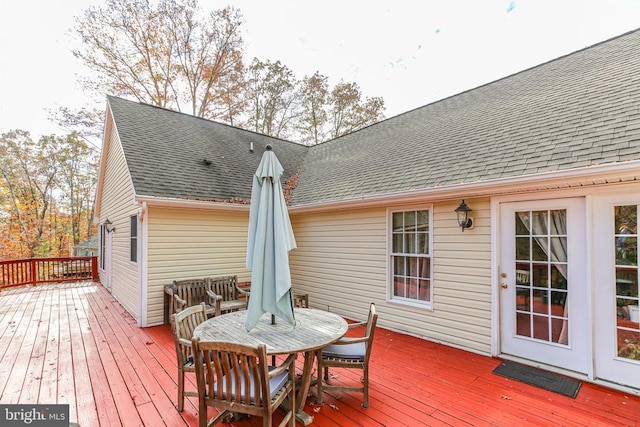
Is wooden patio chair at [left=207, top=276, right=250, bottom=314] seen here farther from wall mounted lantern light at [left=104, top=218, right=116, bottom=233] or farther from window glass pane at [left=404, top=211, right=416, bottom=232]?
wall mounted lantern light at [left=104, top=218, right=116, bottom=233]

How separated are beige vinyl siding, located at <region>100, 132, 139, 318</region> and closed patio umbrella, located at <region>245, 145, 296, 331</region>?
13.9 ft

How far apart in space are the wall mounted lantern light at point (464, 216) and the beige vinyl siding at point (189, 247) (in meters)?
4.76

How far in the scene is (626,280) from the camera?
10.4 feet

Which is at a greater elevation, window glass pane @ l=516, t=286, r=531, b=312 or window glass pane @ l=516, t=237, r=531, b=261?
window glass pane @ l=516, t=237, r=531, b=261

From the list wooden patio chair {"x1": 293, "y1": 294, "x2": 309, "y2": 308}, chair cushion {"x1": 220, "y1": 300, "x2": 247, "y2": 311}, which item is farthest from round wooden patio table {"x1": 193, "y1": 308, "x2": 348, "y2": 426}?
chair cushion {"x1": 220, "y1": 300, "x2": 247, "y2": 311}

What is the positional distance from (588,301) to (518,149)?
2145mm

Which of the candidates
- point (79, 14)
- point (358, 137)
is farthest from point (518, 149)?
point (79, 14)

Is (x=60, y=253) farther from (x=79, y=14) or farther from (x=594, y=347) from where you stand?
(x=594, y=347)

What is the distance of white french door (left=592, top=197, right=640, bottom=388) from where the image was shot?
312cm

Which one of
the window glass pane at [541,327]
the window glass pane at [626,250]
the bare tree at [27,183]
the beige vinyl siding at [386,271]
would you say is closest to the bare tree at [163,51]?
the bare tree at [27,183]

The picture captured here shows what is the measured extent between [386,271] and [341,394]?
2.59 meters

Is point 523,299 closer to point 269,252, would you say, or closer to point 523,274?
point 523,274

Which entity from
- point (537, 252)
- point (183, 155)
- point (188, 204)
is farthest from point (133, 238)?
point (537, 252)

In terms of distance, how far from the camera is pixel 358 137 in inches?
348
